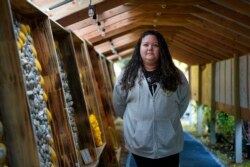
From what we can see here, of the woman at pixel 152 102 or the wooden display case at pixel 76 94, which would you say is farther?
the wooden display case at pixel 76 94

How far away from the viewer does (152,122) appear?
2693mm

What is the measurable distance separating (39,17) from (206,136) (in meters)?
7.79

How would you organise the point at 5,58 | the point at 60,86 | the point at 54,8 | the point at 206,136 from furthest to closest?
1. the point at 206,136
2. the point at 54,8
3. the point at 60,86
4. the point at 5,58

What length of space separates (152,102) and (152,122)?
0.40 feet

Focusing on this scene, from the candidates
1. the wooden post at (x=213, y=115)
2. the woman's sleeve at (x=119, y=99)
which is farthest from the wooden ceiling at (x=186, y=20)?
the woman's sleeve at (x=119, y=99)

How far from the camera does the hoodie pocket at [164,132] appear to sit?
8.84 feet

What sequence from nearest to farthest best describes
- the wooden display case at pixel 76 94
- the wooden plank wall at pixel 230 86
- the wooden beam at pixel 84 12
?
the wooden display case at pixel 76 94
the wooden beam at pixel 84 12
the wooden plank wall at pixel 230 86

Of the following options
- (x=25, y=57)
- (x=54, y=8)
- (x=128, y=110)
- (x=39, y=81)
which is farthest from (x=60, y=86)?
(x=54, y=8)

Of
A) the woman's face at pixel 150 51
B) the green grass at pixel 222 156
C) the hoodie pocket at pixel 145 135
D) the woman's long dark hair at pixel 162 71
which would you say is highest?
the woman's face at pixel 150 51

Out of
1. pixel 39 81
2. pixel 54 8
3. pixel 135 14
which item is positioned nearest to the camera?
pixel 39 81

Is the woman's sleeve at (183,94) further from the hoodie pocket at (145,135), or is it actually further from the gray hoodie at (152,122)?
the hoodie pocket at (145,135)

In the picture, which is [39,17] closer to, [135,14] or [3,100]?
[3,100]

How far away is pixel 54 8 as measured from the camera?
4473mm

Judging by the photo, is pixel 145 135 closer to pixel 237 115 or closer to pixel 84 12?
pixel 84 12
